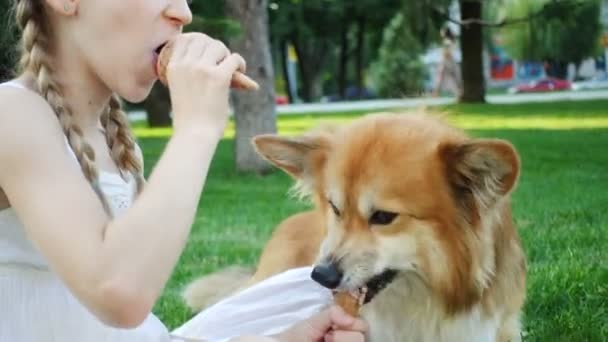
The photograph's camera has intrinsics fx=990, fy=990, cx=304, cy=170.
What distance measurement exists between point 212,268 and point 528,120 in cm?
1323

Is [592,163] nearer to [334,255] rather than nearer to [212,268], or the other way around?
[212,268]

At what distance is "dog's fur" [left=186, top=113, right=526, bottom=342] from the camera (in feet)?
10.2

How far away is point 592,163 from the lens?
416 inches

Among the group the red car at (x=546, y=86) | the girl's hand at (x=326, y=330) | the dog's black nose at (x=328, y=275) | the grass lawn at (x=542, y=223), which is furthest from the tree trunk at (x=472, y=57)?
the girl's hand at (x=326, y=330)

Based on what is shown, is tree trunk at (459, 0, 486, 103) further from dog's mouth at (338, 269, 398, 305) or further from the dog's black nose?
the dog's black nose

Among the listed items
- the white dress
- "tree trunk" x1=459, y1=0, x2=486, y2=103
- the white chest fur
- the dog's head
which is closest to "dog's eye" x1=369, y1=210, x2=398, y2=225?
the dog's head

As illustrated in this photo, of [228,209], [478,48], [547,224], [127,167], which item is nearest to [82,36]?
[127,167]

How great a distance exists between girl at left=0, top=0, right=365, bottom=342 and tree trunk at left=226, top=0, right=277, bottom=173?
8.40 meters

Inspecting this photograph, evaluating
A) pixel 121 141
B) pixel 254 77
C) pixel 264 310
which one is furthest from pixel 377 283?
pixel 254 77

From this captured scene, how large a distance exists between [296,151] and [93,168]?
5.15 feet

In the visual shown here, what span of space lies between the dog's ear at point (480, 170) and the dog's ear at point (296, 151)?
0.48 metres

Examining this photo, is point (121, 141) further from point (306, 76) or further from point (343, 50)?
point (306, 76)

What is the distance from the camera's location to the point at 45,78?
76.9 inches

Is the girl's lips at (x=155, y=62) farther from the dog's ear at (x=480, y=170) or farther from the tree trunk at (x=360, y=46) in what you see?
the tree trunk at (x=360, y=46)
